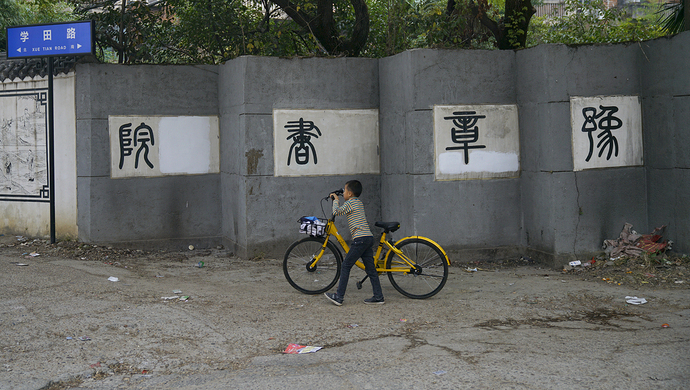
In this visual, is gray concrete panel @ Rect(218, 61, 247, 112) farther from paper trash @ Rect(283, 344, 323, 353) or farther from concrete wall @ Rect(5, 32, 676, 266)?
paper trash @ Rect(283, 344, 323, 353)

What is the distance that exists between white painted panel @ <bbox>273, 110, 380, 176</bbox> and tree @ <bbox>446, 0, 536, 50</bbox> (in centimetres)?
351

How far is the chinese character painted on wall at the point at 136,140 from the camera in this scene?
977 cm

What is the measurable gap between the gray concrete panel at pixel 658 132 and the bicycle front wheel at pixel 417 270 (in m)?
3.82

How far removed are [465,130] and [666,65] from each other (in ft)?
9.09

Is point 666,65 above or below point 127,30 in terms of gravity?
below

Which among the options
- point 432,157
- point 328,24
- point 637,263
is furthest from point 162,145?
point 637,263

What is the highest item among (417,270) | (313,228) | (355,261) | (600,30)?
(600,30)

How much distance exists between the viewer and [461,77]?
8820mm

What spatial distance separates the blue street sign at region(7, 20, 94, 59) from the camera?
955 centimetres

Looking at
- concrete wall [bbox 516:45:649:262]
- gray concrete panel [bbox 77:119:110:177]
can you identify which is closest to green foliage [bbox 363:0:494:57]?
concrete wall [bbox 516:45:649:262]

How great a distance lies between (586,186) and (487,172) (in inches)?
53.0

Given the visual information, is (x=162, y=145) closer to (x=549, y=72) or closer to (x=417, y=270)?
(x=417, y=270)

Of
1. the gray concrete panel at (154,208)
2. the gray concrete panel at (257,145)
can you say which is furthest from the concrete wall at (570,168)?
the gray concrete panel at (154,208)

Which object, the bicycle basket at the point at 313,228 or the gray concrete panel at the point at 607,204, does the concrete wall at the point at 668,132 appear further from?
the bicycle basket at the point at 313,228
